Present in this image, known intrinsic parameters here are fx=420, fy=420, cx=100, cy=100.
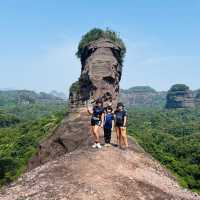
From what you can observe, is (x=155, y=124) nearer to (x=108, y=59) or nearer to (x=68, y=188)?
(x=108, y=59)

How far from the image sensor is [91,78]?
48.1 m

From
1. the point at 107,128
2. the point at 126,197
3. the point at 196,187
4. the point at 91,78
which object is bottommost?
the point at 196,187

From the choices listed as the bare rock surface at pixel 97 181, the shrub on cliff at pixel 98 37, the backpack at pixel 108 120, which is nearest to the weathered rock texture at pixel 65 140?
the backpack at pixel 108 120

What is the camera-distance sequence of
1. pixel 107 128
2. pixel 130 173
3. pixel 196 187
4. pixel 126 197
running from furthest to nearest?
1. pixel 196 187
2. pixel 107 128
3. pixel 130 173
4. pixel 126 197

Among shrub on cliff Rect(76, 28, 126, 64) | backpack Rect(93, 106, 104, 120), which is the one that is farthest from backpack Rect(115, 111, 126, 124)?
shrub on cliff Rect(76, 28, 126, 64)

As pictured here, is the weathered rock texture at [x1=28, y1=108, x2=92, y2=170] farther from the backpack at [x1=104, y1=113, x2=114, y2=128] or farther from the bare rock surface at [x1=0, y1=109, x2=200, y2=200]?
the bare rock surface at [x1=0, y1=109, x2=200, y2=200]

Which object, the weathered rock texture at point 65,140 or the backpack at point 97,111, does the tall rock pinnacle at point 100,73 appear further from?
the backpack at point 97,111

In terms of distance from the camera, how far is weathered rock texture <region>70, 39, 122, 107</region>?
48156 millimetres

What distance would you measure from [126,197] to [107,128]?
632cm

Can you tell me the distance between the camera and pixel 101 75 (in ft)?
159

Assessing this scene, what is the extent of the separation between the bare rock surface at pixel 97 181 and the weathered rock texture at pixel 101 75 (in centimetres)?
2978

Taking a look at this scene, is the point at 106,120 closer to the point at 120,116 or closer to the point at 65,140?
the point at 120,116

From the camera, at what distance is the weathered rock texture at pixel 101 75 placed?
1896 inches

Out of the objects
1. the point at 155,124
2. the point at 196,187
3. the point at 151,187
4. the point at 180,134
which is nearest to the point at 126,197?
the point at 151,187
